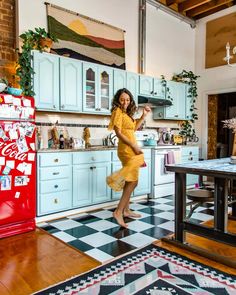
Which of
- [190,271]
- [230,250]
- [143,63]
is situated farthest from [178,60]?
[190,271]

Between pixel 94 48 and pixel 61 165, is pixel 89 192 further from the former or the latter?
pixel 94 48

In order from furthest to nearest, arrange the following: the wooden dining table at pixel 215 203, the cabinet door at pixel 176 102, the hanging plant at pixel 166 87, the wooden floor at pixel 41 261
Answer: the cabinet door at pixel 176 102 → the hanging plant at pixel 166 87 → the wooden dining table at pixel 215 203 → the wooden floor at pixel 41 261

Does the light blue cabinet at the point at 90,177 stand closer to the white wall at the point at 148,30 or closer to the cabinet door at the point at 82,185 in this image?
the cabinet door at the point at 82,185

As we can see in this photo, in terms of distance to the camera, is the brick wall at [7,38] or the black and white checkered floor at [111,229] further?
the brick wall at [7,38]

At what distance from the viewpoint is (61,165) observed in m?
3.48

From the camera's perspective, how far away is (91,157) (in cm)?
379

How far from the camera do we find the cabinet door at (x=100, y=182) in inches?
151

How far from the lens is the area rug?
188 cm

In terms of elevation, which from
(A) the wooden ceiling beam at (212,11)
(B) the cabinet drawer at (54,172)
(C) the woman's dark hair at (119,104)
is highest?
(A) the wooden ceiling beam at (212,11)

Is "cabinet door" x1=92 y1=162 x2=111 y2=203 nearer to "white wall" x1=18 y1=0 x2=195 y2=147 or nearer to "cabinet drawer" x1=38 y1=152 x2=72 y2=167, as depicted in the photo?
"cabinet drawer" x1=38 y1=152 x2=72 y2=167

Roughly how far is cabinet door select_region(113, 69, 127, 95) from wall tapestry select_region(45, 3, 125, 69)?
1.06 ft

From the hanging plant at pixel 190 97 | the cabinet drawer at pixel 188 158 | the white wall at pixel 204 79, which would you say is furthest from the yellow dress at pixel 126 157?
the white wall at pixel 204 79

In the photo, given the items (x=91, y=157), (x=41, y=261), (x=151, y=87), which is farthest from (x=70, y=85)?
(x=41, y=261)

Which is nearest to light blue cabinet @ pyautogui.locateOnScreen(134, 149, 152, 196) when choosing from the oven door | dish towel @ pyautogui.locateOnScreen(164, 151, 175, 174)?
the oven door
